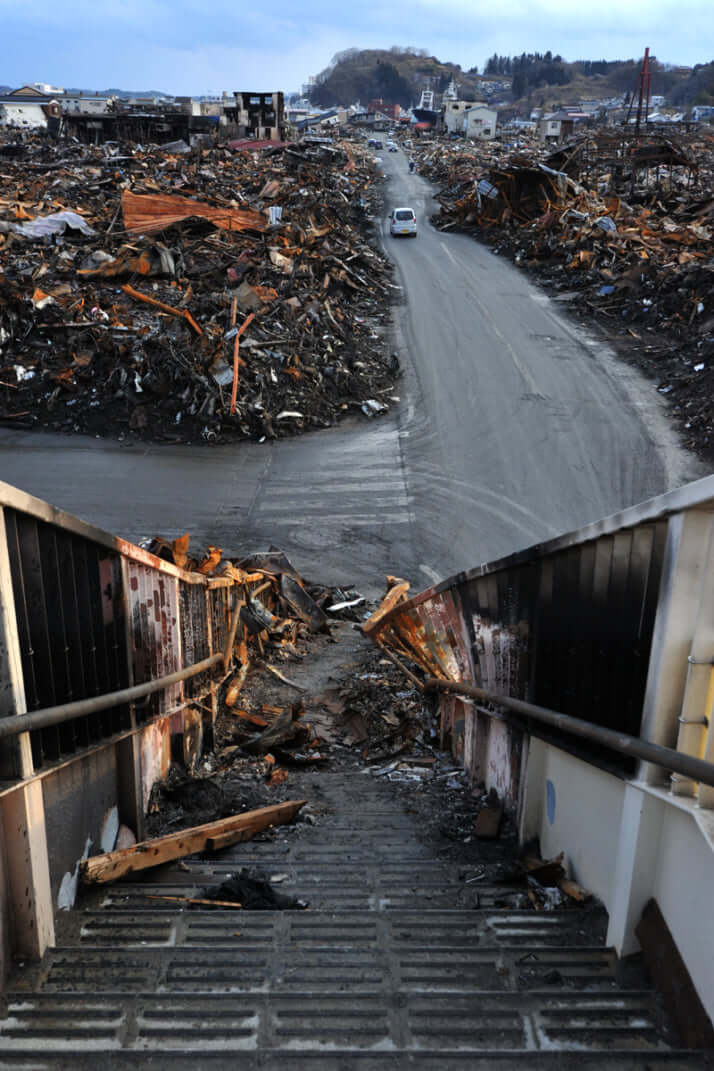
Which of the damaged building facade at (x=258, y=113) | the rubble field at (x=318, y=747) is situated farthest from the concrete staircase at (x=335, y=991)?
the damaged building facade at (x=258, y=113)

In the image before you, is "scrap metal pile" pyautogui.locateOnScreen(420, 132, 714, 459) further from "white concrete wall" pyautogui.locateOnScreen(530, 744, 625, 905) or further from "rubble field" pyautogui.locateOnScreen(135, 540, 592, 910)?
"white concrete wall" pyautogui.locateOnScreen(530, 744, 625, 905)

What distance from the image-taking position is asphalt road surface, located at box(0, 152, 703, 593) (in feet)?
47.0

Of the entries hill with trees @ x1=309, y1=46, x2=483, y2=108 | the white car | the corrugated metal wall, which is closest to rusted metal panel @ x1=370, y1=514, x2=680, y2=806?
the corrugated metal wall

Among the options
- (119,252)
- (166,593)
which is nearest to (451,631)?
(166,593)

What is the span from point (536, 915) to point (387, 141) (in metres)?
93.3

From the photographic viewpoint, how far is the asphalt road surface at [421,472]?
14312mm

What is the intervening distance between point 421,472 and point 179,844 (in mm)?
13042

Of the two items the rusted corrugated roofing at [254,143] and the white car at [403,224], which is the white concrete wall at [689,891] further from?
the rusted corrugated roofing at [254,143]

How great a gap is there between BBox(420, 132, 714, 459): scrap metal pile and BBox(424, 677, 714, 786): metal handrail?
1445 cm

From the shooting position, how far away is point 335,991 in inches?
109

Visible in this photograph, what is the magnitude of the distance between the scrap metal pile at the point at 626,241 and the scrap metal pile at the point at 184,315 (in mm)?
7085

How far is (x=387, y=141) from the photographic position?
84.9 m

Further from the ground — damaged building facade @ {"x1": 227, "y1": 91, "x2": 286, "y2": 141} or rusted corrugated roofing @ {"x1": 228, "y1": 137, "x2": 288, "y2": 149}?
damaged building facade @ {"x1": 227, "y1": 91, "x2": 286, "y2": 141}

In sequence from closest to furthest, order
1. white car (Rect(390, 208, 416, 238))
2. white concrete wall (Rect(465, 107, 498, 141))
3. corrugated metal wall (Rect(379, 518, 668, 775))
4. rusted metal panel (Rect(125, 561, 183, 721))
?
corrugated metal wall (Rect(379, 518, 668, 775)), rusted metal panel (Rect(125, 561, 183, 721)), white car (Rect(390, 208, 416, 238)), white concrete wall (Rect(465, 107, 498, 141))
